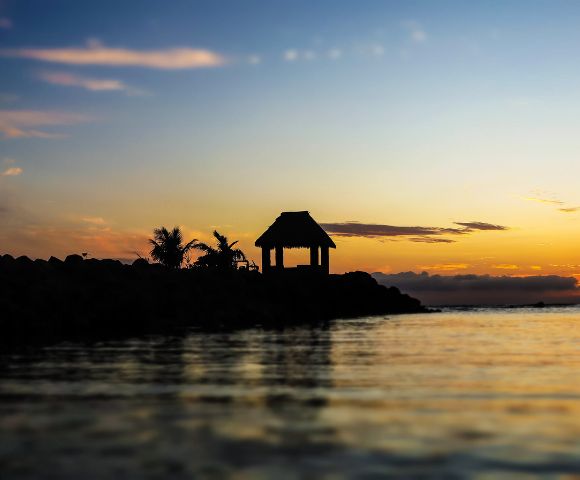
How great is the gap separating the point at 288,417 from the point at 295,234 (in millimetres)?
39807

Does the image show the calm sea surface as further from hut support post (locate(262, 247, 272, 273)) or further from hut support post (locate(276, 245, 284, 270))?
hut support post (locate(262, 247, 272, 273))

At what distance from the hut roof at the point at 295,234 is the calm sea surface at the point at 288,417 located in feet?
105

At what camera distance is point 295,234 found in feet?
157

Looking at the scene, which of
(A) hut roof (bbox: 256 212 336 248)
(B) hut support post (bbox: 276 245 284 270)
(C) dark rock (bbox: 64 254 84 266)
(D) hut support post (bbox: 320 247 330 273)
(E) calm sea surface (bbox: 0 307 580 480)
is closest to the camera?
(E) calm sea surface (bbox: 0 307 580 480)

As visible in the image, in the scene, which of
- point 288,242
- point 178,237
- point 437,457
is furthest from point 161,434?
point 178,237

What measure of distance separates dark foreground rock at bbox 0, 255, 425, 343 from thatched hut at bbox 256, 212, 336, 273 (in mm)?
1198

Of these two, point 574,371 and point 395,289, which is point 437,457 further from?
point 395,289

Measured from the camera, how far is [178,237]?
5131 cm

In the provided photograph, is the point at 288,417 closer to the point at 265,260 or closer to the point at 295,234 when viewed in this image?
the point at 295,234

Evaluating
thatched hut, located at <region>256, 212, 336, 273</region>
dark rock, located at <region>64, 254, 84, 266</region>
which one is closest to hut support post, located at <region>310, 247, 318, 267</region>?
thatched hut, located at <region>256, 212, 336, 273</region>

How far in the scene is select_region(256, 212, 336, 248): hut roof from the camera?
156 ft

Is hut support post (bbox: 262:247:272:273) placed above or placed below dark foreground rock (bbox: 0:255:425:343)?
above

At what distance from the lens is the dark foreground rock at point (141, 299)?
80.2 feet

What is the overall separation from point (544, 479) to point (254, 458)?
2.21 m
